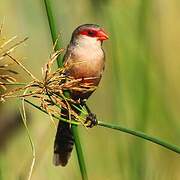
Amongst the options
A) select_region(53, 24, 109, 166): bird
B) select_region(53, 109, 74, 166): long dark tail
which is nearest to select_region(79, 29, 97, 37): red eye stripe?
select_region(53, 24, 109, 166): bird

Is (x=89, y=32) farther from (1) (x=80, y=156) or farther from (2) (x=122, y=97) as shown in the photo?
(1) (x=80, y=156)

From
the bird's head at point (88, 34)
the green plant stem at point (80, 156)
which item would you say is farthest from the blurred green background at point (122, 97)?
the green plant stem at point (80, 156)

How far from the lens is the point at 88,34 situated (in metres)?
2.89

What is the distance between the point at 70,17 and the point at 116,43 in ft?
2.49

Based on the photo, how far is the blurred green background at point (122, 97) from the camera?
2023mm

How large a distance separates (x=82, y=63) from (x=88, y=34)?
309 mm

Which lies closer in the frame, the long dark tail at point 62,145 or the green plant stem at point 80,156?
the green plant stem at point 80,156

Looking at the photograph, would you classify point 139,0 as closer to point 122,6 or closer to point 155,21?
point 122,6

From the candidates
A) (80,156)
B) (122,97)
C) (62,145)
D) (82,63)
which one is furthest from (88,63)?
(80,156)

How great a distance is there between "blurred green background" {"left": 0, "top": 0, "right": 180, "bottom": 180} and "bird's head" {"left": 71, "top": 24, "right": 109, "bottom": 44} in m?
0.04

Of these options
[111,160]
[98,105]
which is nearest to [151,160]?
[111,160]

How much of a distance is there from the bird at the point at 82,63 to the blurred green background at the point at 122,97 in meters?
0.05

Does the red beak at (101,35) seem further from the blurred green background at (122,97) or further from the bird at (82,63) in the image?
the blurred green background at (122,97)

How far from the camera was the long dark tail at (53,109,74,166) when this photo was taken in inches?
103
